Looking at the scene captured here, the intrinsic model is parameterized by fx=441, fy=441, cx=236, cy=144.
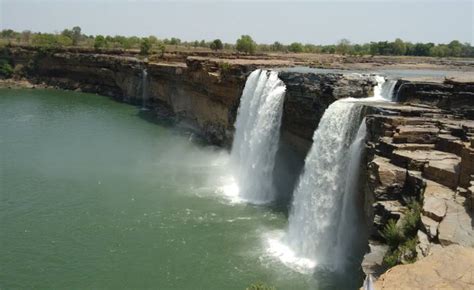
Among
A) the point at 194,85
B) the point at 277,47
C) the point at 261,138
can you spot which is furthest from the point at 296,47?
the point at 261,138

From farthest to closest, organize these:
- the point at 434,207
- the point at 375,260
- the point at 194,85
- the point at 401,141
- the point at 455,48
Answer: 1. the point at 455,48
2. the point at 194,85
3. the point at 401,141
4. the point at 375,260
5. the point at 434,207

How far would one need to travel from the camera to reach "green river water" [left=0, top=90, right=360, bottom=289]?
1451cm

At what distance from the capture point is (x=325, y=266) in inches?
596

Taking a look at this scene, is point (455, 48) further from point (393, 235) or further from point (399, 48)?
point (393, 235)

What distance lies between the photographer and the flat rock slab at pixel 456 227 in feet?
29.1

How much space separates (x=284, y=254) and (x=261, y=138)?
8.54 meters

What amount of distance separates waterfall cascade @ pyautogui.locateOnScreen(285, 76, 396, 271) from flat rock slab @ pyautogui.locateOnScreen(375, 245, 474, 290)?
7495 mm

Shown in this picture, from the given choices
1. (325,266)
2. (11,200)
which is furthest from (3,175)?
(325,266)

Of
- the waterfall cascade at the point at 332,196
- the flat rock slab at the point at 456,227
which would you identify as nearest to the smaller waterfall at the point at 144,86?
the waterfall cascade at the point at 332,196

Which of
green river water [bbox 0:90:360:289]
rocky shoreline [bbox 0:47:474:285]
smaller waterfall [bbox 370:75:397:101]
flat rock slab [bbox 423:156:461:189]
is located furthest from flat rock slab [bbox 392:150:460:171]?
smaller waterfall [bbox 370:75:397:101]

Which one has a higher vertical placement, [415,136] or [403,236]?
[415,136]

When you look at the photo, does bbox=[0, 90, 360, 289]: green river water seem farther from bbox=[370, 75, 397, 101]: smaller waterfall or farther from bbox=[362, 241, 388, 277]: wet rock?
bbox=[370, 75, 397, 101]: smaller waterfall

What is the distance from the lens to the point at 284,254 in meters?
16.1

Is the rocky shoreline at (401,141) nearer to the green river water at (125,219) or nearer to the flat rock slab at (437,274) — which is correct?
the flat rock slab at (437,274)
